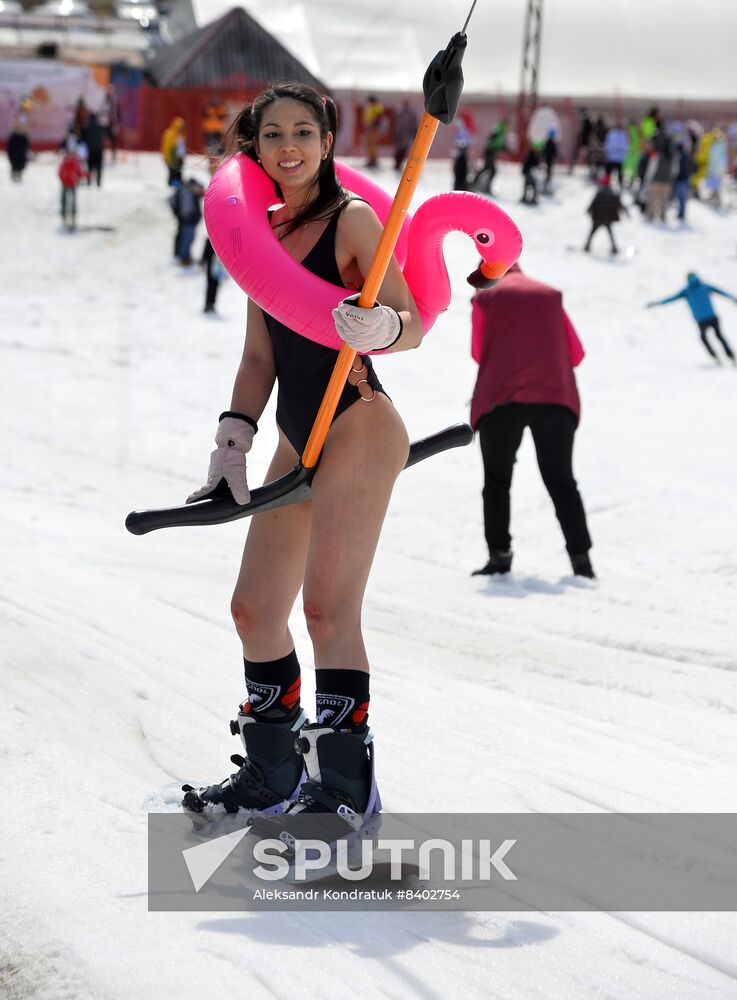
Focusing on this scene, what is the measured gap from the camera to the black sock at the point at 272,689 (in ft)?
10.6

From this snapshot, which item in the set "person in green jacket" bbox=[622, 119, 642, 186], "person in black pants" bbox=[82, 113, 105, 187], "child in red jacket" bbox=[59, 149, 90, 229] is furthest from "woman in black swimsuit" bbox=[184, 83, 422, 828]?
"person in green jacket" bbox=[622, 119, 642, 186]

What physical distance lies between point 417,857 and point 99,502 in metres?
5.80

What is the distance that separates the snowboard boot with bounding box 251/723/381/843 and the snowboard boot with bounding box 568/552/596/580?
376 centimetres

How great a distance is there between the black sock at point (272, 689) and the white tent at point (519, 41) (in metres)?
26.5

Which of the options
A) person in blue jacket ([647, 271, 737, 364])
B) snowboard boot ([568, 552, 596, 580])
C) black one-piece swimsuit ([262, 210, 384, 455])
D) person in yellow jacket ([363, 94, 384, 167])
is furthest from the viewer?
person in yellow jacket ([363, 94, 384, 167])

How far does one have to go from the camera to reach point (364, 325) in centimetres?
284

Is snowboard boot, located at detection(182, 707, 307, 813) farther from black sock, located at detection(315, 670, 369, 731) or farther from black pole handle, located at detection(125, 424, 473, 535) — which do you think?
black pole handle, located at detection(125, 424, 473, 535)

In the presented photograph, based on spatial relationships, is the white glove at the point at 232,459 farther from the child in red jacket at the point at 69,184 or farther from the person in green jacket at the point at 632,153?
the person in green jacket at the point at 632,153

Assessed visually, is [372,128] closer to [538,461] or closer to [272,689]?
[538,461]

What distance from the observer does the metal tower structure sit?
28.1 metres

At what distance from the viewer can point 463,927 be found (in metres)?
2.78

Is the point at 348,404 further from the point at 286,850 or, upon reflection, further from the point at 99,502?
the point at 99,502

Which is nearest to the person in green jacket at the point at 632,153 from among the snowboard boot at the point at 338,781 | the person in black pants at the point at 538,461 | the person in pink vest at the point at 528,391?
the person in pink vest at the point at 528,391

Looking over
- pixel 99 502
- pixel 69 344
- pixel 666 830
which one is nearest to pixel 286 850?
pixel 666 830
